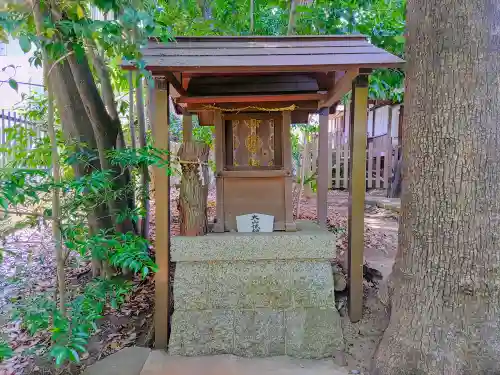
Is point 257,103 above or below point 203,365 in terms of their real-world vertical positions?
above

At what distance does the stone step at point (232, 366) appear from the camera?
107 inches

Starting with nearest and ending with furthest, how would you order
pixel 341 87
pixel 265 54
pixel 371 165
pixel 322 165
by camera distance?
pixel 265 54
pixel 341 87
pixel 322 165
pixel 371 165

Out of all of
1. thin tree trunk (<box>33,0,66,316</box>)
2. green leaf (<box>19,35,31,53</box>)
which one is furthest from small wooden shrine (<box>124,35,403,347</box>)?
green leaf (<box>19,35,31,53</box>)

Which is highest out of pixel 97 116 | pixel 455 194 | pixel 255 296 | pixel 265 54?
pixel 265 54

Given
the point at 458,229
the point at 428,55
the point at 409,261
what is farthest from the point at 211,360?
the point at 428,55

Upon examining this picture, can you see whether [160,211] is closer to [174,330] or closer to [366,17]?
[174,330]

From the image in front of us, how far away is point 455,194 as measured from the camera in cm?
231

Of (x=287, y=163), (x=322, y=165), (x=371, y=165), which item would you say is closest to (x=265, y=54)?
(x=287, y=163)

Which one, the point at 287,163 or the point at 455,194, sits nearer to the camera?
the point at 455,194

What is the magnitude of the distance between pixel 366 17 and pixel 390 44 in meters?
0.66

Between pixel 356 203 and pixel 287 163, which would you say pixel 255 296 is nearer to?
pixel 356 203

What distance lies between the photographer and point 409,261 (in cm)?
251

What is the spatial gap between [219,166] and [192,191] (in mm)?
469

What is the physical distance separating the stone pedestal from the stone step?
0.07m
